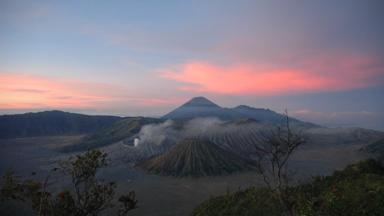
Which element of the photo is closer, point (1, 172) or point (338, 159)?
point (1, 172)

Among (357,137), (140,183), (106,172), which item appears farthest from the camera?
(357,137)

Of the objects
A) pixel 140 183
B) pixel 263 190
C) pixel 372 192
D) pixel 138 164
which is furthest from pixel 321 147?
pixel 372 192

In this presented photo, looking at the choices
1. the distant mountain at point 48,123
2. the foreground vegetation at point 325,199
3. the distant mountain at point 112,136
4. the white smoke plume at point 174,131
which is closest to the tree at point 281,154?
the foreground vegetation at point 325,199

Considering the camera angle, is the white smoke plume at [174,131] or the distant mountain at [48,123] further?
the distant mountain at [48,123]

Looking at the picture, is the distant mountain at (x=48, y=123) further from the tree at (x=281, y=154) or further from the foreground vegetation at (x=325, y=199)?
the tree at (x=281, y=154)

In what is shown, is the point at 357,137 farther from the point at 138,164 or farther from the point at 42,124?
the point at 42,124

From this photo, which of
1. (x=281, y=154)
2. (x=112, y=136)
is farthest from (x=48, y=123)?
(x=281, y=154)

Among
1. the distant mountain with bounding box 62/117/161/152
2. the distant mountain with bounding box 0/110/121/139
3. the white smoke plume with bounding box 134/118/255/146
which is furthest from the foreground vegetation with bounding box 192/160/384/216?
the distant mountain with bounding box 0/110/121/139
